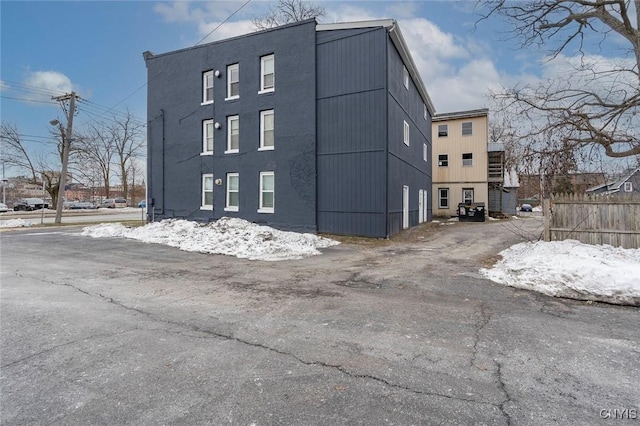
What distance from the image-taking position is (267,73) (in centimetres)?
1589

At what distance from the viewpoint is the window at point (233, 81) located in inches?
661

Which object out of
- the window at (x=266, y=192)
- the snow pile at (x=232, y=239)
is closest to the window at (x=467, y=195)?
the window at (x=266, y=192)

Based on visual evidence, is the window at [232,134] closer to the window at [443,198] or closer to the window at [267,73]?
the window at [267,73]

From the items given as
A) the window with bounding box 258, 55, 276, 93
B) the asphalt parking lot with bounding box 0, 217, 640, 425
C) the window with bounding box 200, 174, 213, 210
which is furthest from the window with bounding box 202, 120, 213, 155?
the asphalt parking lot with bounding box 0, 217, 640, 425

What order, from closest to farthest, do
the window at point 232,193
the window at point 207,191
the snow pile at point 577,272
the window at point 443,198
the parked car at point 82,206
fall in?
the snow pile at point 577,272 < the window at point 232,193 < the window at point 207,191 < the window at point 443,198 < the parked car at point 82,206

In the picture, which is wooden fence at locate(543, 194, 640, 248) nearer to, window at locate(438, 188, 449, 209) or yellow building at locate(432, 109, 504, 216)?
yellow building at locate(432, 109, 504, 216)

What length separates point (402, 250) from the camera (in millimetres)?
10992

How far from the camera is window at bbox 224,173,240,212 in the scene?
54.6 feet

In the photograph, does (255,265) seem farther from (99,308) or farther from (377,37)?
(377,37)

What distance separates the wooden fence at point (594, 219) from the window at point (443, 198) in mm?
20150

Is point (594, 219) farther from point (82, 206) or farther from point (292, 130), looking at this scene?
point (82, 206)

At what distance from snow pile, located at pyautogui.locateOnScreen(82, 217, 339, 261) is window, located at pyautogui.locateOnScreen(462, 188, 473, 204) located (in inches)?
744

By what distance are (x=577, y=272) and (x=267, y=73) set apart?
14.5 meters

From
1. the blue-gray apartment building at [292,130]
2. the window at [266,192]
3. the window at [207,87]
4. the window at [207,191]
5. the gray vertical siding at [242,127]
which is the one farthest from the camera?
the window at [207,87]
